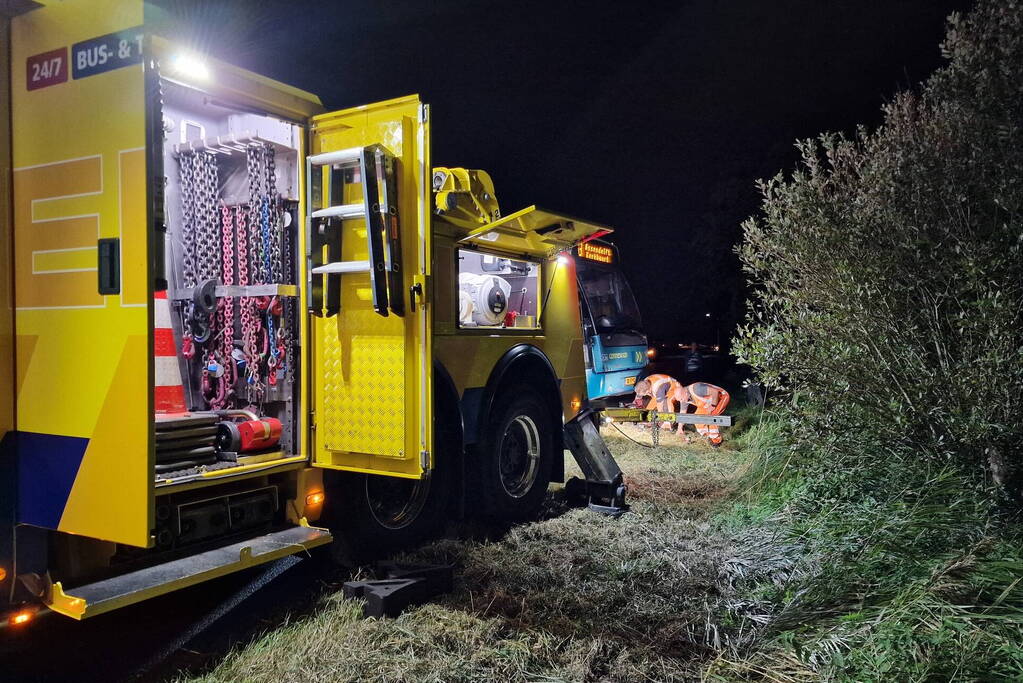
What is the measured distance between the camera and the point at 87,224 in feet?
11.6

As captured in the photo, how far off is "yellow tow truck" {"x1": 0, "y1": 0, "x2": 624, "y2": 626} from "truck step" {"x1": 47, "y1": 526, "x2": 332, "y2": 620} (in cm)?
2

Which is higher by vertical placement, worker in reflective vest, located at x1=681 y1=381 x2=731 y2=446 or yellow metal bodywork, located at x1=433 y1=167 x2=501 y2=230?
yellow metal bodywork, located at x1=433 y1=167 x2=501 y2=230

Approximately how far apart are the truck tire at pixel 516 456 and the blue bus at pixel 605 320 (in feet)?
14.2

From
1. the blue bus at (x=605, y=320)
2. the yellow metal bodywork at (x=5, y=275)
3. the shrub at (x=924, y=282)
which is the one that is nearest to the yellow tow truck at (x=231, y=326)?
the yellow metal bodywork at (x=5, y=275)

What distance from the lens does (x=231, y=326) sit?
17.5 feet

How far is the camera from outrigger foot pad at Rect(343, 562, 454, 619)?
4371 millimetres

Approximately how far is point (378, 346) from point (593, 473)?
10.5 ft

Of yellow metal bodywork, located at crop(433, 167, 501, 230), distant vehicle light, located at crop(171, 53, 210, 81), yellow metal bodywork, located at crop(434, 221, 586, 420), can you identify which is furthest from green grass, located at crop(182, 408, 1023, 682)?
distant vehicle light, located at crop(171, 53, 210, 81)

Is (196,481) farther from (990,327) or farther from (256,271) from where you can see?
(990,327)

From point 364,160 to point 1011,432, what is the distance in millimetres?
4181

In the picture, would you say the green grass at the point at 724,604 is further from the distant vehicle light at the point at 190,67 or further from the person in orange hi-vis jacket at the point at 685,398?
the person in orange hi-vis jacket at the point at 685,398

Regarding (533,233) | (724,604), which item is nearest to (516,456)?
(533,233)

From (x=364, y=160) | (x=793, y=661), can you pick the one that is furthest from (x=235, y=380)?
(x=793, y=661)

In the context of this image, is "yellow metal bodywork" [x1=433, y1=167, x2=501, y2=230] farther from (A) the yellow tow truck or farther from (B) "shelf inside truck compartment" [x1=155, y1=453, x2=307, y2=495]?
→ (B) "shelf inside truck compartment" [x1=155, y1=453, x2=307, y2=495]
